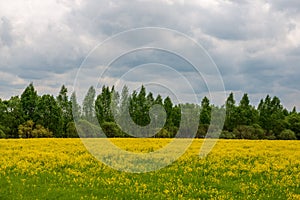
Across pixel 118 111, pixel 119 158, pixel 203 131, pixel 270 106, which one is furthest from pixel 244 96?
pixel 119 158

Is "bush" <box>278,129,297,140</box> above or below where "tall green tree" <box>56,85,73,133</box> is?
below

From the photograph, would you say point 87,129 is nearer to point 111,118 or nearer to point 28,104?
point 111,118

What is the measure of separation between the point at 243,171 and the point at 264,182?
2.98 metres

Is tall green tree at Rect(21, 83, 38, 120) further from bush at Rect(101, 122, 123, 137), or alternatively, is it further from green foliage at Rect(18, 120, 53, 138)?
bush at Rect(101, 122, 123, 137)

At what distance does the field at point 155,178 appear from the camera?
18406mm

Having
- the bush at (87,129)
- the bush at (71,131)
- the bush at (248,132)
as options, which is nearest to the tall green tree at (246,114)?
the bush at (248,132)

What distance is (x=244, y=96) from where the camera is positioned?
95.1m

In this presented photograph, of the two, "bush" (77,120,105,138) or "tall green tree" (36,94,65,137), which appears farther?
"tall green tree" (36,94,65,137)

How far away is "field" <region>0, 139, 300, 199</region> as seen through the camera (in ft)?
60.4

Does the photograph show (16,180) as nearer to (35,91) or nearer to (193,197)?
(193,197)

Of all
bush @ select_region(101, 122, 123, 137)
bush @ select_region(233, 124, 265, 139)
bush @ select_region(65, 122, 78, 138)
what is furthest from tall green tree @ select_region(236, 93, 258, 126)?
bush @ select_region(65, 122, 78, 138)

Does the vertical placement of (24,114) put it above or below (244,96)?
below

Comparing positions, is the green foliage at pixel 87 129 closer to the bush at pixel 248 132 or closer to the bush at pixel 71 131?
the bush at pixel 71 131

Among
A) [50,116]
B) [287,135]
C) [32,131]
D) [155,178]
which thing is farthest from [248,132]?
[155,178]
